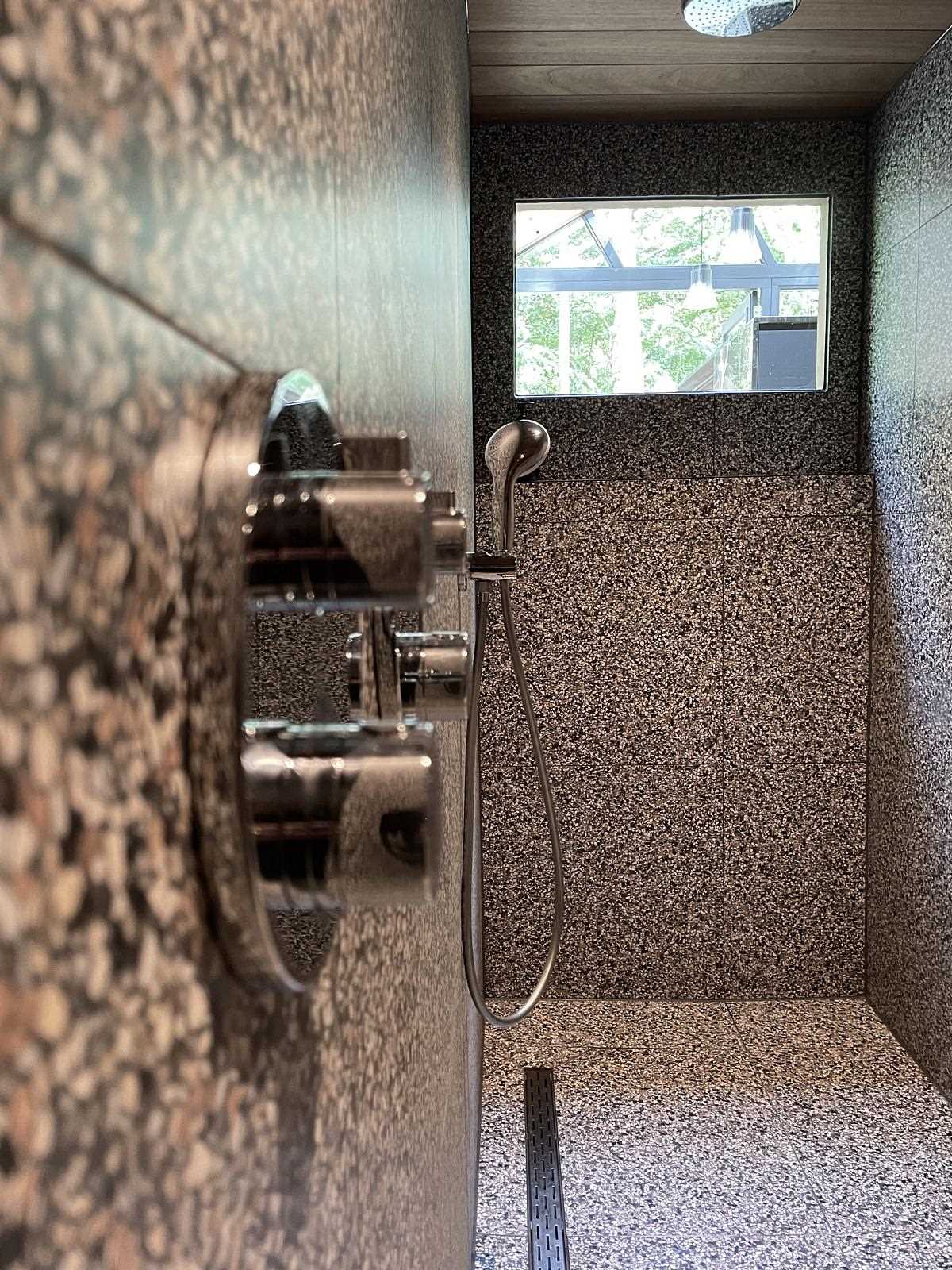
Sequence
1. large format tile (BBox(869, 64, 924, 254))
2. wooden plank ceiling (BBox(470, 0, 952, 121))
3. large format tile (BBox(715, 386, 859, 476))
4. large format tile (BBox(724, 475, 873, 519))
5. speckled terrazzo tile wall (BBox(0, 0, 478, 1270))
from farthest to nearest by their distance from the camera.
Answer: large format tile (BBox(715, 386, 859, 476))
large format tile (BBox(724, 475, 873, 519))
large format tile (BBox(869, 64, 924, 254))
wooden plank ceiling (BBox(470, 0, 952, 121))
speckled terrazzo tile wall (BBox(0, 0, 478, 1270))

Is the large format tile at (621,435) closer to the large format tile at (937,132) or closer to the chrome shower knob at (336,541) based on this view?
the large format tile at (937,132)

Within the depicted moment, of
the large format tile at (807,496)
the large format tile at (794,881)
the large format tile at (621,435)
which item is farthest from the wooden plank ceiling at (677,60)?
the large format tile at (794,881)

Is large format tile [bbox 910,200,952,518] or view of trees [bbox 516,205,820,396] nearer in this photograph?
large format tile [bbox 910,200,952,518]

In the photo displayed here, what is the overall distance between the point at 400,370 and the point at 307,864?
22.1 inches

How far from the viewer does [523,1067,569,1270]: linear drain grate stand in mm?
1728

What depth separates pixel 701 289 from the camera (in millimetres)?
2576

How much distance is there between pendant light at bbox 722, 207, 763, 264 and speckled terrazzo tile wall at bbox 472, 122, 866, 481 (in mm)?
50

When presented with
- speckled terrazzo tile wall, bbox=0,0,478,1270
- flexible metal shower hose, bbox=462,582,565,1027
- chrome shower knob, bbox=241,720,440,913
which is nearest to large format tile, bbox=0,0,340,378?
speckled terrazzo tile wall, bbox=0,0,478,1270

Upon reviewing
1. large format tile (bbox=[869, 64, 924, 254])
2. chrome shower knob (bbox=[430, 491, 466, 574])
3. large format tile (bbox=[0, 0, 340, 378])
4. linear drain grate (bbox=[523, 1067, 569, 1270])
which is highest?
large format tile (bbox=[869, 64, 924, 254])

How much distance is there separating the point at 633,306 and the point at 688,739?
1001 millimetres

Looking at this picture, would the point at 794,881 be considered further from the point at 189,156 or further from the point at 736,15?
the point at 189,156

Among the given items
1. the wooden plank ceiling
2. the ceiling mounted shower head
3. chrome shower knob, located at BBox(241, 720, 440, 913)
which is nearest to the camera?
chrome shower knob, located at BBox(241, 720, 440, 913)

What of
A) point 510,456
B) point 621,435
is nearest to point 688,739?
point 621,435

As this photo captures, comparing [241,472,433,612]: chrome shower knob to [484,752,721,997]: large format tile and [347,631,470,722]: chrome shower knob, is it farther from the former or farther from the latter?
[484,752,721,997]: large format tile
